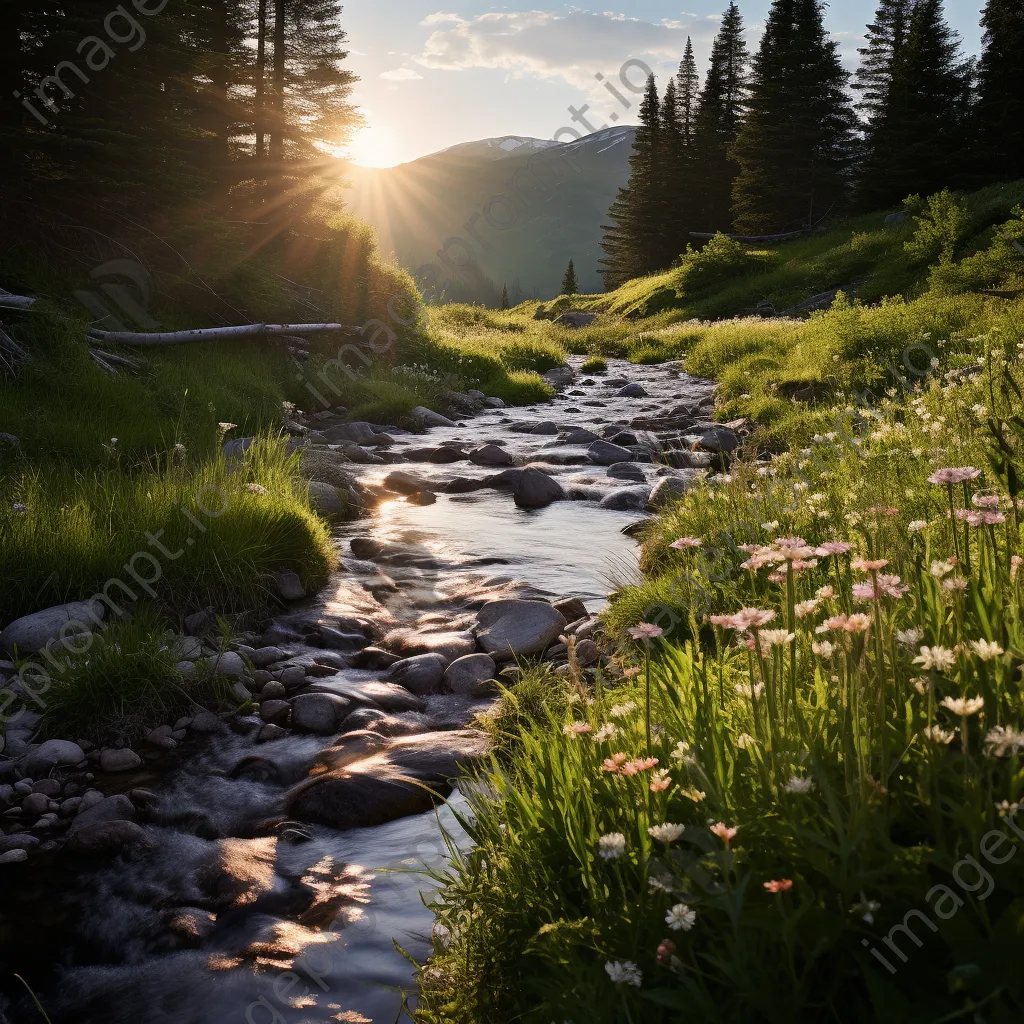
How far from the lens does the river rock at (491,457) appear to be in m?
12.4

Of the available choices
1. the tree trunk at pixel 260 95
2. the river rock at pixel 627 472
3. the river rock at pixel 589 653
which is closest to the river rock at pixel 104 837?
the river rock at pixel 589 653

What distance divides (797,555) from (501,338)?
2589cm

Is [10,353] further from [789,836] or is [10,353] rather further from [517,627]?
[789,836]

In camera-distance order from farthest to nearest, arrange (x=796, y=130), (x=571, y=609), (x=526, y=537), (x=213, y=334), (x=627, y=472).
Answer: (x=796, y=130) < (x=213, y=334) < (x=627, y=472) < (x=526, y=537) < (x=571, y=609)

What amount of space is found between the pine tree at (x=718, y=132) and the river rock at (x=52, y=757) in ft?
198

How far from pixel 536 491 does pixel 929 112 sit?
38.2 meters

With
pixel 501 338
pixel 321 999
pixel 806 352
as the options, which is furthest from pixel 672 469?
pixel 501 338

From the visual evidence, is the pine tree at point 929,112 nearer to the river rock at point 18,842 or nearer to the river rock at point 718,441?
the river rock at point 718,441

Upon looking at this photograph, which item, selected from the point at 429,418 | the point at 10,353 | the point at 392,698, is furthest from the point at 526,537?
the point at 429,418

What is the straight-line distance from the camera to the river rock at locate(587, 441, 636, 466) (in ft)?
40.5

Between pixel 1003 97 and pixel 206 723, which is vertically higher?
pixel 1003 97

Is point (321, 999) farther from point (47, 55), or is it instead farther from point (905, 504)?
point (47, 55)

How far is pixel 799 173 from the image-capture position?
152 feet

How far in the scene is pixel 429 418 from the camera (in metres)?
15.7
